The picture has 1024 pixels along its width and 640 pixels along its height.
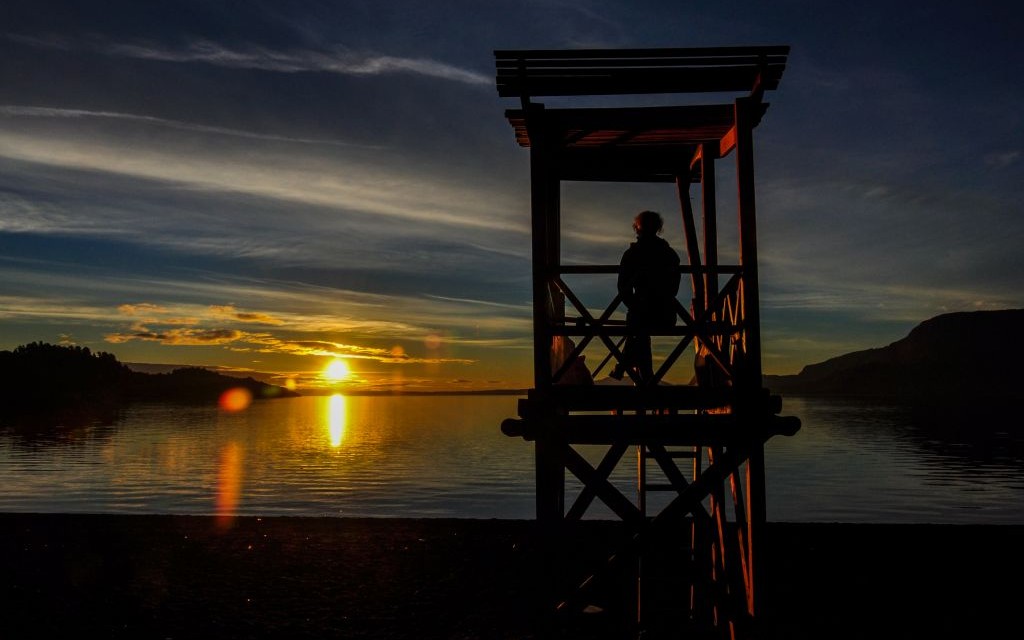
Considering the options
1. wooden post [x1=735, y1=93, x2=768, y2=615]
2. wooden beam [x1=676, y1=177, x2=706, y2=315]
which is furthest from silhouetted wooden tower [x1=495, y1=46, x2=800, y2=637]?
wooden beam [x1=676, y1=177, x2=706, y2=315]

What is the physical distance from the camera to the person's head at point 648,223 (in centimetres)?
1105

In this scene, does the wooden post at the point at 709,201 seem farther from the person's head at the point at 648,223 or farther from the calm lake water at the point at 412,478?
the calm lake water at the point at 412,478

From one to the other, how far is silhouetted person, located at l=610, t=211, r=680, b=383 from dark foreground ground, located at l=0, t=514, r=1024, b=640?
2.68m

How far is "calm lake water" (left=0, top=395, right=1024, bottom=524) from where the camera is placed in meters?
49.2

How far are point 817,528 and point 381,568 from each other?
11.7 m

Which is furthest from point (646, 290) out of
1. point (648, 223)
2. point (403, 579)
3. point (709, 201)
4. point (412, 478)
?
point (412, 478)

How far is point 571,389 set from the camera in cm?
1056

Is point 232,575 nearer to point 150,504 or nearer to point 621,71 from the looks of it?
point 621,71

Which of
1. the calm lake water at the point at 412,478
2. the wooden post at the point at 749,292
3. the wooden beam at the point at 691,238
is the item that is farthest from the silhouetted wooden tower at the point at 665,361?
the calm lake water at the point at 412,478

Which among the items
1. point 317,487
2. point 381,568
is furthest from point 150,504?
point 381,568

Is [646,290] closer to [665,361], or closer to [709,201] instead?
[665,361]

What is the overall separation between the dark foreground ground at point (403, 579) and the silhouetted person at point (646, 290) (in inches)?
105

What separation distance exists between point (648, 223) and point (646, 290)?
0.95 meters

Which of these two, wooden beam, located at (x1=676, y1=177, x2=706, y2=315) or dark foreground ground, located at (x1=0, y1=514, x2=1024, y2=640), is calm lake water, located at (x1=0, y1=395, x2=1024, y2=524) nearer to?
dark foreground ground, located at (x1=0, y1=514, x2=1024, y2=640)
